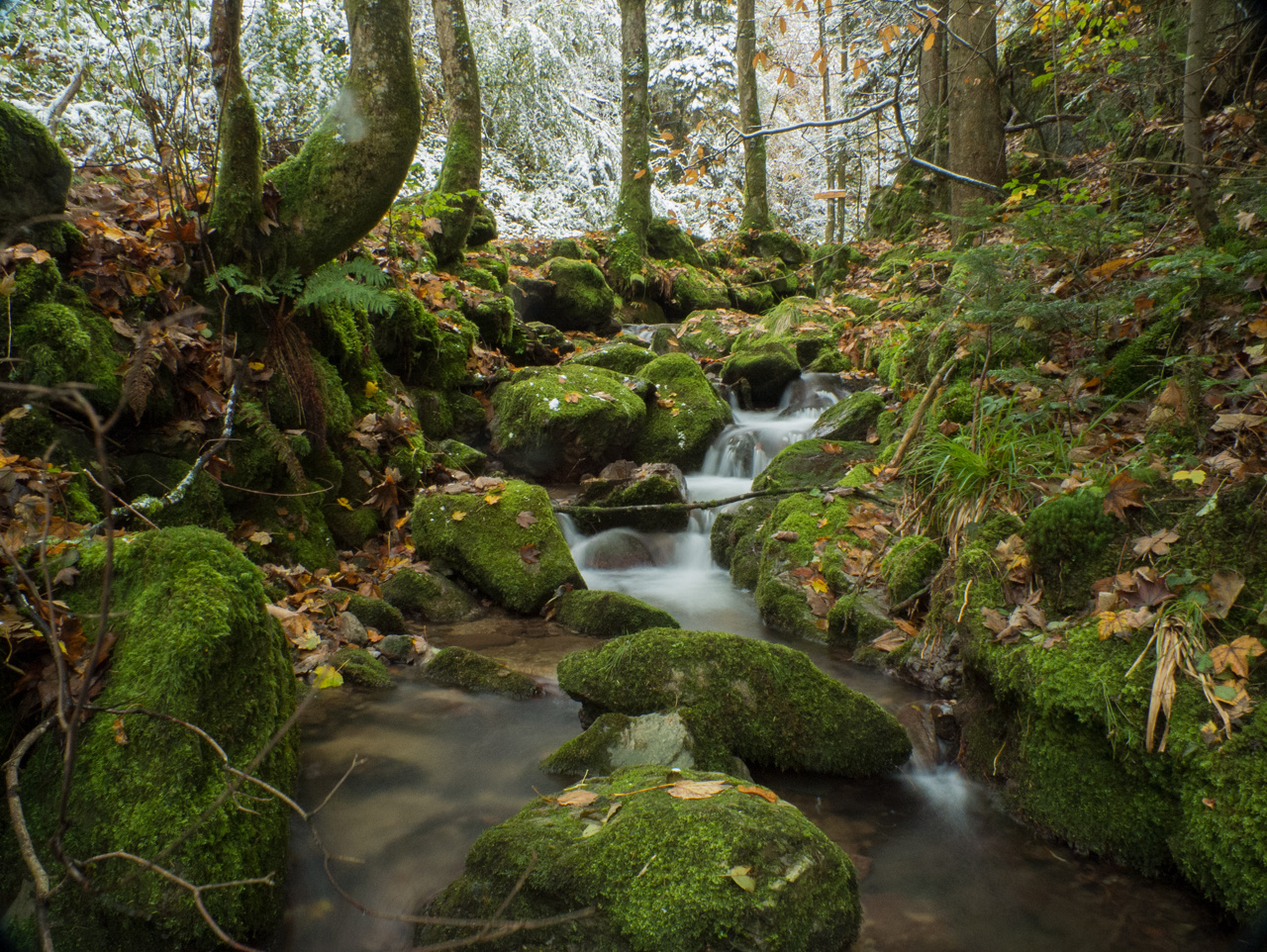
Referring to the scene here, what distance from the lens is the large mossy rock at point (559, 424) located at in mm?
7852

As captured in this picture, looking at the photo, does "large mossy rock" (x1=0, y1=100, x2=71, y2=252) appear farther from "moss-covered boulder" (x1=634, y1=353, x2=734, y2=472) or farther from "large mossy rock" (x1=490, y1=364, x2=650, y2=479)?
"moss-covered boulder" (x1=634, y1=353, x2=734, y2=472)

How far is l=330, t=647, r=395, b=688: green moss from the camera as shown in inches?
160

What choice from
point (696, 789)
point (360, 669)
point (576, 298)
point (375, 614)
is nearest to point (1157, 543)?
point (696, 789)

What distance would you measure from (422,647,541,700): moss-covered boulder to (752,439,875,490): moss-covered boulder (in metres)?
3.17

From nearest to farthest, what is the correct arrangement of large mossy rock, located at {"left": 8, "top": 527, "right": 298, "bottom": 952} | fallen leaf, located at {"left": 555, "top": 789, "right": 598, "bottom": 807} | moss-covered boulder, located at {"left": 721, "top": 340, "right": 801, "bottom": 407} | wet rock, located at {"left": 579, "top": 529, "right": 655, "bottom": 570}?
large mossy rock, located at {"left": 8, "top": 527, "right": 298, "bottom": 952}
fallen leaf, located at {"left": 555, "top": 789, "right": 598, "bottom": 807}
wet rock, located at {"left": 579, "top": 529, "right": 655, "bottom": 570}
moss-covered boulder, located at {"left": 721, "top": 340, "right": 801, "bottom": 407}

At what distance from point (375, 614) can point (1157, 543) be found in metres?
4.46

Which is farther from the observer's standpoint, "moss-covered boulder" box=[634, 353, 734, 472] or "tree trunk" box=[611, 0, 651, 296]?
"tree trunk" box=[611, 0, 651, 296]

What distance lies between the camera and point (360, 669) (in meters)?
4.09

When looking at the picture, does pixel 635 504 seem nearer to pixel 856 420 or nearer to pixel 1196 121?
pixel 856 420

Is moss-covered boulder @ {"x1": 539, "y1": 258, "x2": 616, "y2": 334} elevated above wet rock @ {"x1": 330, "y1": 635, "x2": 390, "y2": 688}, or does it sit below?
above

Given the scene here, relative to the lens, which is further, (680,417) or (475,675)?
(680,417)

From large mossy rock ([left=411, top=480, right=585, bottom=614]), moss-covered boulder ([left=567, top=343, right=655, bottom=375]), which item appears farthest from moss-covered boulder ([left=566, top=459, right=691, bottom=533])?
moss-covered boulder ([left=567, top=343, right=655, bottom=375])

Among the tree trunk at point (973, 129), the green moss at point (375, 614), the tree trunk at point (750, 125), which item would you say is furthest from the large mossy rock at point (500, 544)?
the tree trunk at point (750, 125)

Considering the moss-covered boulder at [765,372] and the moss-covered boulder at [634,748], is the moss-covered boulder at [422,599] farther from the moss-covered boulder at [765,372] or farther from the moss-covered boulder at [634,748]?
the moss-covered boulder at [765,372]
